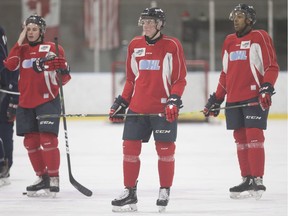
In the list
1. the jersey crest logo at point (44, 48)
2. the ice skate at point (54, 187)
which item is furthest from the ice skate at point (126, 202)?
the jersey crest logo at point (44, 48)

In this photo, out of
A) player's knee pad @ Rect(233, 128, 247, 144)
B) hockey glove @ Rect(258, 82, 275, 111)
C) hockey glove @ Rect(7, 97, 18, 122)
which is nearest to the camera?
hockey glove @ Rect(258, 82, 275, 111)

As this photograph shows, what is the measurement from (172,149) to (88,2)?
27.4 feet

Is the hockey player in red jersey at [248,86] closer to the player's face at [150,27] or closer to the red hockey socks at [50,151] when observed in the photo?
the player's face at [150,27]

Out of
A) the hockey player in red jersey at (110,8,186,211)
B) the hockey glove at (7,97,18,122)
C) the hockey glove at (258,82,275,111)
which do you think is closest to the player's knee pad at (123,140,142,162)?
the hockey player in red jersey at (110,8,186,211)

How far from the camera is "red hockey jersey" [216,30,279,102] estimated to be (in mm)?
5102

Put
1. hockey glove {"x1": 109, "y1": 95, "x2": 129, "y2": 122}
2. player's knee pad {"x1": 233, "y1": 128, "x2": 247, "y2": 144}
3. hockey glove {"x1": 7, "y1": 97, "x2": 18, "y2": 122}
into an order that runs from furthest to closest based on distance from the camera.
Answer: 1. hockey glove {"x1": 7, "y1": 97, "x2": 18, "y2": 122}
2. player's knee pad {"x1": 233, "y1": 128, "x2": 247, "y2": 144}
3. hockey glove {"x1": 109, "y1": 95, "x2": 129, "y2": 122}

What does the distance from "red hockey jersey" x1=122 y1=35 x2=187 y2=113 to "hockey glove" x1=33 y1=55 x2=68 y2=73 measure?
560 millimetres

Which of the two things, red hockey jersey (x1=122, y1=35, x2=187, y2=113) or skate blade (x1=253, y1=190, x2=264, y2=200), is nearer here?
red hockey jersey (x1=122, y1=35, x2=187, y2=113)

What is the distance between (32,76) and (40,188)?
2.24ft

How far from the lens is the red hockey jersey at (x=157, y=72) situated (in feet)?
15.2

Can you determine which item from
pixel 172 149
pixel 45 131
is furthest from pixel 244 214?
pixel 45 131

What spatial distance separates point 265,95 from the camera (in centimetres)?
491

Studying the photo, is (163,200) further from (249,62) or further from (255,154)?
(249,62)

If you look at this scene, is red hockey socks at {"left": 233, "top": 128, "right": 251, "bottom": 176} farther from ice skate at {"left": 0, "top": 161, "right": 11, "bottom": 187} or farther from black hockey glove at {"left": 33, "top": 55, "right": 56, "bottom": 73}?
ice skate at {"left": 0, "top": 161, "right": 11, "bottom": 187}
